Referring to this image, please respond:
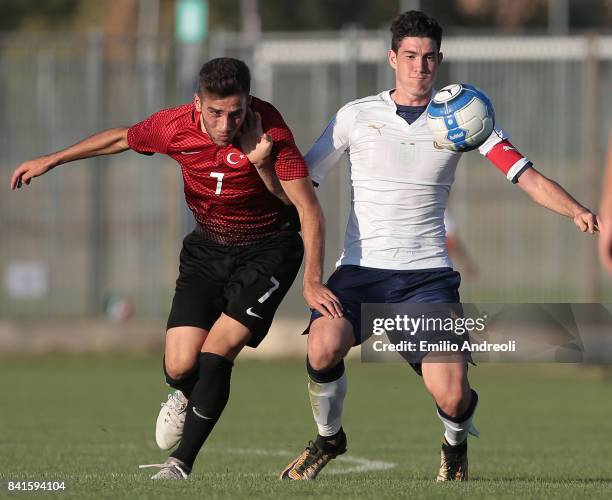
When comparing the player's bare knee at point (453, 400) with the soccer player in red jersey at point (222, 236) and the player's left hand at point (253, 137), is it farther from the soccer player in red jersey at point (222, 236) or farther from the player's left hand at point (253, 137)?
the player's left hand at point (253, 137)

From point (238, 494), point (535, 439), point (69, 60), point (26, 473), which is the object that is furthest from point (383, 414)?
point (69, 60)

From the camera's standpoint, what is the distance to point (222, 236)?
31.5 feet

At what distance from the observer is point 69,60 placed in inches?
917

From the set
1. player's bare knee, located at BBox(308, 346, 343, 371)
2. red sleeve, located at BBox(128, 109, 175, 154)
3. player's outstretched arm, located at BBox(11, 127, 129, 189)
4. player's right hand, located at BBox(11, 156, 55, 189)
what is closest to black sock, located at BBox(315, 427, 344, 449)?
player's bare knee, located at BBox(308, 346, 343, 371)

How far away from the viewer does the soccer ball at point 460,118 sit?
9.02 metres

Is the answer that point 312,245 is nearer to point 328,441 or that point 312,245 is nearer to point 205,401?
point 205,401

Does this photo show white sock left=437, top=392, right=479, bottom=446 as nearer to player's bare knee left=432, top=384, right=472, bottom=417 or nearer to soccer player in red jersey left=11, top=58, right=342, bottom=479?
player's bare knee left=432, top=384, right=472, bottom=417

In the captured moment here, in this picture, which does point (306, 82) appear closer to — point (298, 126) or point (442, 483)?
point (298, 126)

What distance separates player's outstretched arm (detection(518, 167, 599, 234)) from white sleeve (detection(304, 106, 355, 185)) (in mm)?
1055

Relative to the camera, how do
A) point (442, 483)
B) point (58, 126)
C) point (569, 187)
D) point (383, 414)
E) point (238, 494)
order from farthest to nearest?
point (58, 126) < point (569, 187) < point (383, 414) < point (442, 483) < point (238, 494)

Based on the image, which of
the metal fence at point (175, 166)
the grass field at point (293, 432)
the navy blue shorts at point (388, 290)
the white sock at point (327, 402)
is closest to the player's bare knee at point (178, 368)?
the grass field at point (293, 432)

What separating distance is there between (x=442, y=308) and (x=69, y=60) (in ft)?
49.4

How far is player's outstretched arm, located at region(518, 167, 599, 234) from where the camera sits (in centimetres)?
866

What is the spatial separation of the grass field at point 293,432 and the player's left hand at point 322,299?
0.94 m
